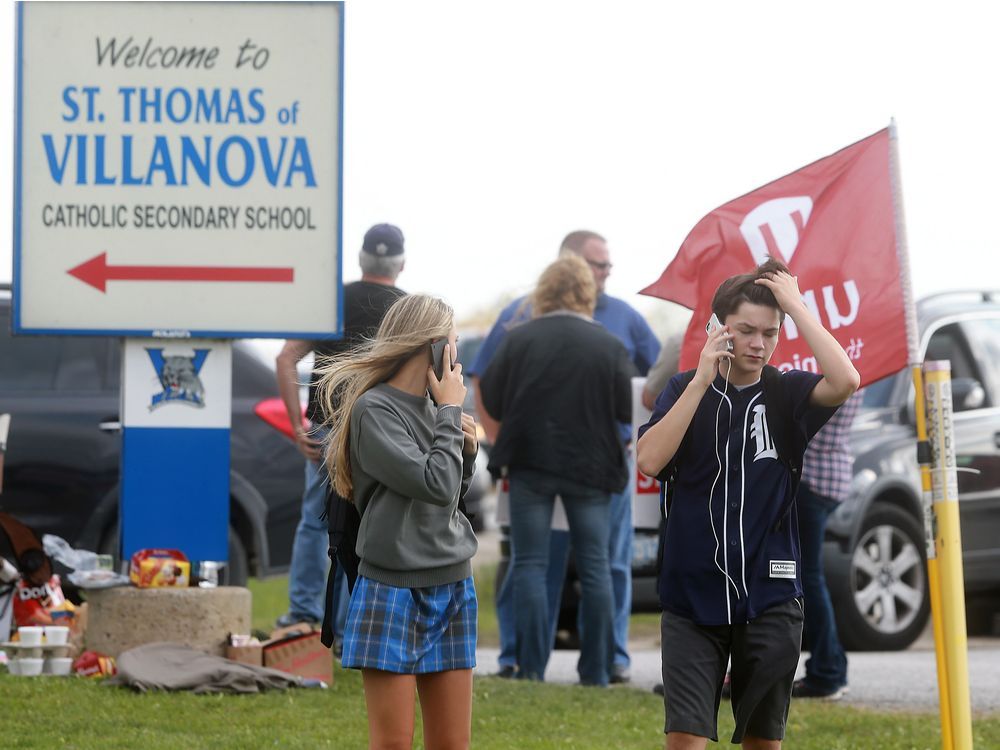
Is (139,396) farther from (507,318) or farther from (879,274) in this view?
(879,274)

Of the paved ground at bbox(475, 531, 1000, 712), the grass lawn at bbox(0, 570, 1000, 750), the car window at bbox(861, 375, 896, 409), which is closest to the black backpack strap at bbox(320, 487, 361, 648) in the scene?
the grass lawn at bbox(0, 570, 1000, 750)

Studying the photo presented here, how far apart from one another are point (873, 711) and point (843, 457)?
113 cm

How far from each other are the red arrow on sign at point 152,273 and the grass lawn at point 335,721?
1.91 m

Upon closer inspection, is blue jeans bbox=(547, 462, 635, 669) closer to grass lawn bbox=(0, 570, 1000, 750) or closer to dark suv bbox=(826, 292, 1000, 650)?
grass lawn bbox=(0, 570, 1000, 750)

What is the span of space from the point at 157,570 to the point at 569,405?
6.89 ft

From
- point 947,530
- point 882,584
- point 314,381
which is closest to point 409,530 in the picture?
point 947,530

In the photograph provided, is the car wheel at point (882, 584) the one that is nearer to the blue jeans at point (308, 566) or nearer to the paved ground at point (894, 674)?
the paved ground at point (894, 674)

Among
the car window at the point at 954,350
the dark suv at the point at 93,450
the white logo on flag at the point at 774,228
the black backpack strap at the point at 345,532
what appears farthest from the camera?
the car window at the point at 954,350

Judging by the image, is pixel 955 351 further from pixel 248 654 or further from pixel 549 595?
pixel 248 654

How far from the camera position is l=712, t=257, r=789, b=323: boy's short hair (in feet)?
15.0

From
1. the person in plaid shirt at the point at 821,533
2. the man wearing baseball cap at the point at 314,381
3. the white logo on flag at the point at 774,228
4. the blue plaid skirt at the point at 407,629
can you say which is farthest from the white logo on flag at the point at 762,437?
the man wearing baseball cap at the point at 314,381

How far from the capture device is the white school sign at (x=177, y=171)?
8141 millimetres

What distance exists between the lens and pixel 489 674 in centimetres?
866

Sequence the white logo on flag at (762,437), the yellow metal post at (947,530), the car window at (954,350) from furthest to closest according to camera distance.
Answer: the car window at (954,350), the yellow metal post at (947,530), the white logo on flag at (762,437)
